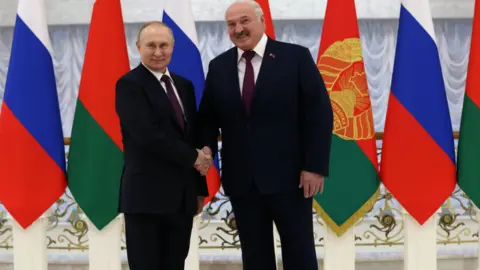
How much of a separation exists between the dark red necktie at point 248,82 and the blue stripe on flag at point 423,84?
3.77ft

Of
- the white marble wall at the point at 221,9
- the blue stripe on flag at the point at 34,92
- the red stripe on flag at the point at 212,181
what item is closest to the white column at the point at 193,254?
the red stripe on flag at the point at 212,181

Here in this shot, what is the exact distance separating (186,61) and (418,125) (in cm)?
139

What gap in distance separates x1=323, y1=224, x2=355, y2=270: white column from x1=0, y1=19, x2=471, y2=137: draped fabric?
758 centimetres

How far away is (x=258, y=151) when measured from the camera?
2.21m

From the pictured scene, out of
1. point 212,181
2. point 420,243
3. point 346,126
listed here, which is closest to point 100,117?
point 212,181

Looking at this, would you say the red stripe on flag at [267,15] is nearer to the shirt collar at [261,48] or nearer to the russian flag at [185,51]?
the russian flag at [185,51]

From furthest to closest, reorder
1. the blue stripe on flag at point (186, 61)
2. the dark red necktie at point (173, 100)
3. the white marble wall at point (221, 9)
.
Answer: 1. the white marble wall at point (221, 9)
2. the blue stripe on flag at point (186, 61)
3. the dark red necktie at point (173, 100)

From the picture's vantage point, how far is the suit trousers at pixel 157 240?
2242 millimetres

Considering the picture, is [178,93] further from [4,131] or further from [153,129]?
[4,131]

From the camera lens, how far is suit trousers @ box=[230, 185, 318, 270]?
2264 millimetres

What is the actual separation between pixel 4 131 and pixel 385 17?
831cm

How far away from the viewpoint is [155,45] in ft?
7.11

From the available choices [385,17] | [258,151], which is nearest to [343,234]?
[258,151]

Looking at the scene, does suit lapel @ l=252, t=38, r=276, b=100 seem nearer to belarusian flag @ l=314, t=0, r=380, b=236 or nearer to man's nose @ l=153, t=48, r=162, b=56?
man's nose @ l=153, t=48, r=162, b=56
